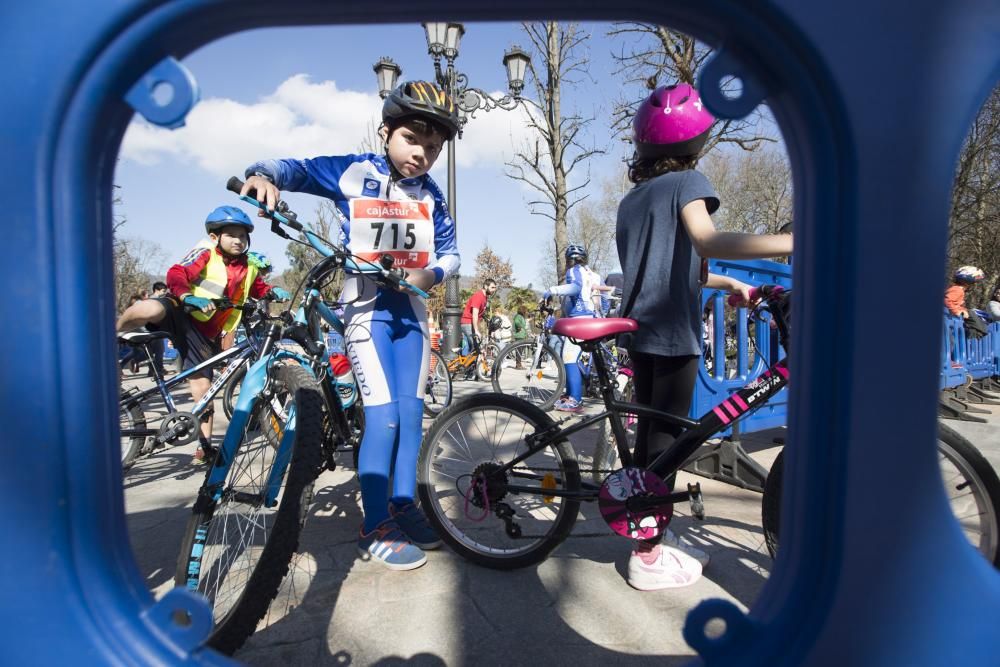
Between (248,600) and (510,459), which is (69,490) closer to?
(248,600)

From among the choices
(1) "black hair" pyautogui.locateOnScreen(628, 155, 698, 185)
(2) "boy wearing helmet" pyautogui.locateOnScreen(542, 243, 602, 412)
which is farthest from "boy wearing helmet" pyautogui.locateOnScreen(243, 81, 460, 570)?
(2) "boy wearing helmet" pyautogui.locateOnScreen(542, 243, 602, 412)

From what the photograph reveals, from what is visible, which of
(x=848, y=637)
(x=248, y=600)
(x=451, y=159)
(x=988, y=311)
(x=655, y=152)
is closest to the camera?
(x=848, y=637)

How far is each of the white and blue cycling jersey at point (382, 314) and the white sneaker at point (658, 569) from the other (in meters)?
0.96

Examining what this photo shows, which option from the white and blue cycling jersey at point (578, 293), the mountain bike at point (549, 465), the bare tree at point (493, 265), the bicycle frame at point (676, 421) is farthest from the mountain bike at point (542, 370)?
the bare tree at point (493, 265)

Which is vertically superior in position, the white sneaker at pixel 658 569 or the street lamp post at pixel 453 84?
the street lamp post at pixel 453 84

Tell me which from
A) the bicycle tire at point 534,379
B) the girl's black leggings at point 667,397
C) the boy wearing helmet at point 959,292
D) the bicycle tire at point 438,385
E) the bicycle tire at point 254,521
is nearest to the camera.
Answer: the bicycle tire at point 254,521

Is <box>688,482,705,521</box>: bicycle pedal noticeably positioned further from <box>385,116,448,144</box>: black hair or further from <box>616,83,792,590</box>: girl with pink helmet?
<box>385,116,448,144</box>: black hair

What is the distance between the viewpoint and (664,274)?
1.93 m

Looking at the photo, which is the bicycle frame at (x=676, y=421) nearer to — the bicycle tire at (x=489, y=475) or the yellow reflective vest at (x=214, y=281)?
the bicycle tire at (x=489, y=475)

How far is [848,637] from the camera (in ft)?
1.97

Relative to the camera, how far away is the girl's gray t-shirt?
6.20 ft

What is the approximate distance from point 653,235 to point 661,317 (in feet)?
1.02

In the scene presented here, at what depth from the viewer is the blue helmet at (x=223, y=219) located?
145 inches

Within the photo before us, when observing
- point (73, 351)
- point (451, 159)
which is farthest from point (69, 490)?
point (451, 159)
